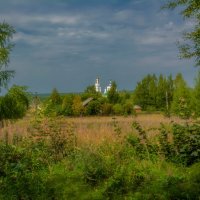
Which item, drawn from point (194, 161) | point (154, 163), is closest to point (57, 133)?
point (154, 163)

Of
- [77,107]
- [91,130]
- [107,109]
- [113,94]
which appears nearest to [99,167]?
[91,130]

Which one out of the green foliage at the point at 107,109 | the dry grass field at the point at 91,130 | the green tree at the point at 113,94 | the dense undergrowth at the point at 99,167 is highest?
the green tree at the point at 113,94

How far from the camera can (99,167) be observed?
8711 mm

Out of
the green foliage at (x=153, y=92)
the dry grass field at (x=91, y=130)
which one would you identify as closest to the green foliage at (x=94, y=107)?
the green foliage at (x=153, y=92)

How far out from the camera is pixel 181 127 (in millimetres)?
10398

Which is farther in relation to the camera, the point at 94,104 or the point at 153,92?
the point at 153,92

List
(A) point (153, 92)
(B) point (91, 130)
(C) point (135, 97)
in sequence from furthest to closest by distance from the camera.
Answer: (C) point (135, 97) → (A) point (153, 92) → (B) point (91, 130)

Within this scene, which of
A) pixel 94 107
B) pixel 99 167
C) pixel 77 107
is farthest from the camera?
pixel 94 107

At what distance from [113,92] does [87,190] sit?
58.3m

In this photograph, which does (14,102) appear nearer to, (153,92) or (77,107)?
(77,107)

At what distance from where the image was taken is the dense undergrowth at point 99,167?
25.5 feet

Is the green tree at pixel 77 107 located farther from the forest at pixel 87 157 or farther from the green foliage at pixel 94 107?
the forest at pixel 87 157

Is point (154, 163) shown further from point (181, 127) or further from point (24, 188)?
point (24, 188)

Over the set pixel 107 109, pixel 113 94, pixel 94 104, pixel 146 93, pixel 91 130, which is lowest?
pixel 91 130
